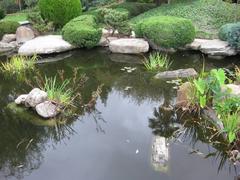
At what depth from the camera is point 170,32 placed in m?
10.3

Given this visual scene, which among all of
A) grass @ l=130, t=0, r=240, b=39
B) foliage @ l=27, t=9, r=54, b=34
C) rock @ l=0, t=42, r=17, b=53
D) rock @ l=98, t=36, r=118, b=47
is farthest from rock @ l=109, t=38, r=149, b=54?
rock @ l=0, t=42, r=17, b=53

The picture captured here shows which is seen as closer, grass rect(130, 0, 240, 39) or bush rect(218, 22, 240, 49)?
bush rect(218, 22, 240, 49)

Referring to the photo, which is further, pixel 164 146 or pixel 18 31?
pixel 18 31

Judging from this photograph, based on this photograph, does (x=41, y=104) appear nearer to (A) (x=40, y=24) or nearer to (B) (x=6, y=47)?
(B) (x=6, y=47)

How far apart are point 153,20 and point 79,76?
3413mm

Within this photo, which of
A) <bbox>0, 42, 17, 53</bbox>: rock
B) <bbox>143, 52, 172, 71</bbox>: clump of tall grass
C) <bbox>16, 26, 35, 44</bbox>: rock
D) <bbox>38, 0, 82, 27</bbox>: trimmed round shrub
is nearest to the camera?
<bbox>143, 52, 172, 71</bbox>: clump of tall grass

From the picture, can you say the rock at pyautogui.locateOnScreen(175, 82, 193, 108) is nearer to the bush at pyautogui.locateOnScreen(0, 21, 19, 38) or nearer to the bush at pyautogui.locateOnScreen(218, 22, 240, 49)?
the bush at pyautogui.locateOnScreen(218, 22, 240, 49)

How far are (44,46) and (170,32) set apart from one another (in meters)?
3.70

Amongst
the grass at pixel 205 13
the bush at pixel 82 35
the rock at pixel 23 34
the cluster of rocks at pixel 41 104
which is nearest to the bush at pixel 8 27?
the rock at pixel 23 34

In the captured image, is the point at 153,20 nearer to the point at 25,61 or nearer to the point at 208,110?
the point at 25,61

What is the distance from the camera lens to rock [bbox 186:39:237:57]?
32.5ft

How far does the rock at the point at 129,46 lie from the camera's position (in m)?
10.4

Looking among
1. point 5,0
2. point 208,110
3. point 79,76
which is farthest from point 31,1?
point 208,110

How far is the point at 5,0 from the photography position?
62.3ft
